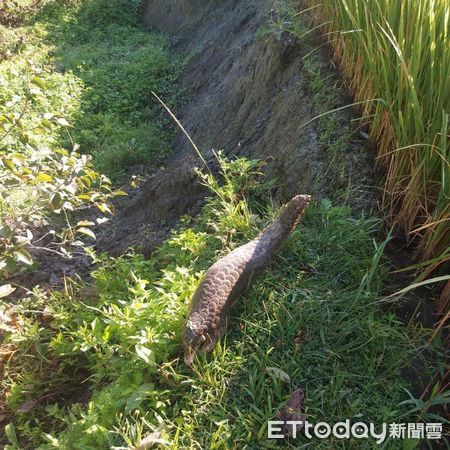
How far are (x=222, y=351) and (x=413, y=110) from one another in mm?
1472

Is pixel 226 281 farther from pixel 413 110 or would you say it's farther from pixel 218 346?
pixel 413 110

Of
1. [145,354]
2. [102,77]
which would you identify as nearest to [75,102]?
[102,77]

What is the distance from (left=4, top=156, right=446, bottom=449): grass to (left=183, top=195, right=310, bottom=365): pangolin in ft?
0.23

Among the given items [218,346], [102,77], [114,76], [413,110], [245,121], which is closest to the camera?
[218,346]

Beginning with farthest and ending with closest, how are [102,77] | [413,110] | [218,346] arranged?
1. [102,77]
2. [413,110]
3. [218,346]

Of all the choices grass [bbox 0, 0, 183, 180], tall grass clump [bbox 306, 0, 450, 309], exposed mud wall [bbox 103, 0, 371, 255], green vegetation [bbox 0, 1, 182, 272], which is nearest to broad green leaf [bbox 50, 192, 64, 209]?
green vegetation [bbox 0, 1, 182, 272]

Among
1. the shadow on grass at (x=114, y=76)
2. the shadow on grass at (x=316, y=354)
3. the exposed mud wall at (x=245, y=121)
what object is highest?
the shadow on grass at (x=114, y=76)

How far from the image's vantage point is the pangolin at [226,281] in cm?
197

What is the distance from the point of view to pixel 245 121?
13.4 ft

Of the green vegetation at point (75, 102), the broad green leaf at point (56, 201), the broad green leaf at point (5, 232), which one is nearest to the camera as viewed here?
the broad green leaf at point (5, 232)

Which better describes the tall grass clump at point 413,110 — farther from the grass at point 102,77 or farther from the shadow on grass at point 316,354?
the grass at point 102,77

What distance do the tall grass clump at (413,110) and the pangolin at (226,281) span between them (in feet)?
1.83

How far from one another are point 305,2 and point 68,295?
10.8ft

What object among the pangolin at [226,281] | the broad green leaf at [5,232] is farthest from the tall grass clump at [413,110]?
the broad green leaf at [5,232]
